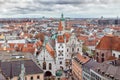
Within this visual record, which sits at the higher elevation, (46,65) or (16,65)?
(16,65)

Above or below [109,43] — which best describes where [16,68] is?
below

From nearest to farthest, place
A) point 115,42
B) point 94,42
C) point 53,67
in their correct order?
1. point 53,67
2. point 115,42
3. point 94,42

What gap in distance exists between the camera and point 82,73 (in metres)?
67.3

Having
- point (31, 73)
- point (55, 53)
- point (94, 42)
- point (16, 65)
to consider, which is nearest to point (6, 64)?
point (16, 65)

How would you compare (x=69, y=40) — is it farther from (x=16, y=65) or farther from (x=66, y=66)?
(x=16, y=65)

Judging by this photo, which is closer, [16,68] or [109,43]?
[16,68]

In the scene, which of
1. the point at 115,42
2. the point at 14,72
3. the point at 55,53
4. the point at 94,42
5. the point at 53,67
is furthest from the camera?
the point at 94,42

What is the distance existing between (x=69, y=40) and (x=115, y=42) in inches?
646

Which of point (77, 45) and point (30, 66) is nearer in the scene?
point (30, 66)

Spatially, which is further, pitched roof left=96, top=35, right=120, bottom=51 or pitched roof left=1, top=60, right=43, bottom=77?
pitched roof left=96, top=35, right=120, bottom=51

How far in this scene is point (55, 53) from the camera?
86000mm

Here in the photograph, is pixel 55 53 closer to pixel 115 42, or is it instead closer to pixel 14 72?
pixel 115 42

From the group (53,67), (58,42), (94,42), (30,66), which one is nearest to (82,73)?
(53,67)

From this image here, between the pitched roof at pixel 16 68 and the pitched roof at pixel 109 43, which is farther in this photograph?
the pitched roof at pixel 109 43
